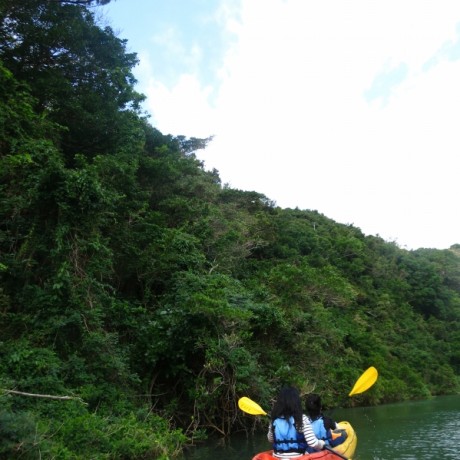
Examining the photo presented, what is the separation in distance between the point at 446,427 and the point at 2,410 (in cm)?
1198

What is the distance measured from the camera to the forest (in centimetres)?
749

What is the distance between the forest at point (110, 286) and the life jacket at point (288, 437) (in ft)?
9.23

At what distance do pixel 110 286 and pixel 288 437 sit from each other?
236 inches

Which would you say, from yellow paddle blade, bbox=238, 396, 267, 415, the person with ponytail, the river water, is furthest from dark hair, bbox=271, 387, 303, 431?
the river water

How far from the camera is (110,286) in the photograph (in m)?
9.98

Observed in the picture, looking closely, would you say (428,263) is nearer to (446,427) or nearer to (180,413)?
(446,427)

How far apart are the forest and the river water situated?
52 centimetres

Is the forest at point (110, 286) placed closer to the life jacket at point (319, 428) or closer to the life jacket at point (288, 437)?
the life jacket at point (288, 437)

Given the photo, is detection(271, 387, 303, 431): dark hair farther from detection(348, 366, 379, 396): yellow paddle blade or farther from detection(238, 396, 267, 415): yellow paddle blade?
detection(348, 366, 379, 396): yellow paddle blade

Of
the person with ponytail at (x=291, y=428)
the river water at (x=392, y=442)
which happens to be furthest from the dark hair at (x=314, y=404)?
the river water at (x=392, y=442)

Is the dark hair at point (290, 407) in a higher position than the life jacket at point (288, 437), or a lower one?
higher

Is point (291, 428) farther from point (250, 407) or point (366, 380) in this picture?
point (366, 380)

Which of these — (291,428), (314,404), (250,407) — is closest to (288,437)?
(291,428)

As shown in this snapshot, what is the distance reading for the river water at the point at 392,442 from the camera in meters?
8.91
